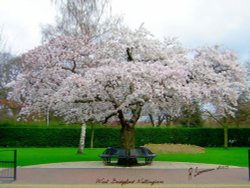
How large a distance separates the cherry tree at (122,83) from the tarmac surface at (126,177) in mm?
2597

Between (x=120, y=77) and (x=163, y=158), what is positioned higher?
(x=120, y=77)

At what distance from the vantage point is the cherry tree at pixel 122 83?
59.5 feet

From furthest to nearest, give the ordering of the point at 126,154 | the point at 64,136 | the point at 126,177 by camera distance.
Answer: the point at 64,136 < the point at 126,154 < the point at 126,177

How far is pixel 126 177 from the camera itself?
14.8 meters

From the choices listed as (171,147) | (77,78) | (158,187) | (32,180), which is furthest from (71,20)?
(158,187)

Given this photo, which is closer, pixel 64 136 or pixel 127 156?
pixel 127 156

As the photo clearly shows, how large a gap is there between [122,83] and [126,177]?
4363mm

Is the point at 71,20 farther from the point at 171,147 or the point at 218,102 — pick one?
the point at 218,102

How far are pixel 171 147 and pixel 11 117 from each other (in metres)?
22.3

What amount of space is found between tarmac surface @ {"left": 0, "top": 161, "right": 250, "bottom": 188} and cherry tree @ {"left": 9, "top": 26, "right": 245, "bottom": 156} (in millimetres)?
2597

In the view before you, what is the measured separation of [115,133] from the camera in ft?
116
